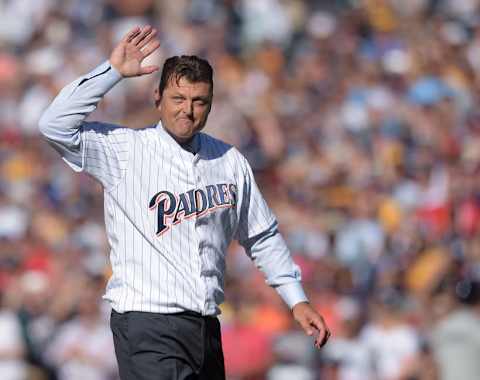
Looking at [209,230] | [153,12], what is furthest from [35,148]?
[209,230]

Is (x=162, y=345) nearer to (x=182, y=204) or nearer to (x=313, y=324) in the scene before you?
(x=182, y=204)

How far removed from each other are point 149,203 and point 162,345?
1.84ft

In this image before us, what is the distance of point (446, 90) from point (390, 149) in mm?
1251

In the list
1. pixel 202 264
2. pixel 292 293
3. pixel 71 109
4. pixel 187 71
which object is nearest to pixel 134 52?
pixel 187 71

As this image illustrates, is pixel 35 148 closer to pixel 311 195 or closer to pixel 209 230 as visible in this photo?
pixel 311 195

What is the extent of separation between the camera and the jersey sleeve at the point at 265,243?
17.0 ft

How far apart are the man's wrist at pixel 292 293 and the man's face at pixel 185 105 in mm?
840

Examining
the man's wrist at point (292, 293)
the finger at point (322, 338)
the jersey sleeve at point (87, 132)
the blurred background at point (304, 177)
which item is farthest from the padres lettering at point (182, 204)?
the blurred background at point (304, 177)

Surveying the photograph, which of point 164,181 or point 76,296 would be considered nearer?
point 164,181

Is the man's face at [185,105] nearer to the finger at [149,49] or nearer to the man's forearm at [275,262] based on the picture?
the finger at [149,49]

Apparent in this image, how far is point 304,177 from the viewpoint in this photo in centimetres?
1146

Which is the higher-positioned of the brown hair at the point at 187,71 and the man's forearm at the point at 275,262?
the brown hair at the point at 187,71

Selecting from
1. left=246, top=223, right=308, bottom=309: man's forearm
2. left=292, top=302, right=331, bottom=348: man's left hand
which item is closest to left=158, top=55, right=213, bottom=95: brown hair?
left=246, top=223, right=308, bottom=309: man's forearm

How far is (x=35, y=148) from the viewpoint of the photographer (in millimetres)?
12703
